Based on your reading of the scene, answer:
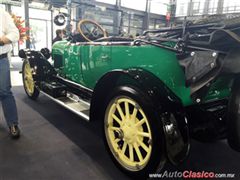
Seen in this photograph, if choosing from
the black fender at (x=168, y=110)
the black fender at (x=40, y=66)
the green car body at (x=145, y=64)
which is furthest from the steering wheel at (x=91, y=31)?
the black fender at (x=168, y=110)

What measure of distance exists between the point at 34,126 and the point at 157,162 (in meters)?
1.75

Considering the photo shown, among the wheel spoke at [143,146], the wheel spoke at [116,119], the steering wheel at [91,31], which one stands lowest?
the wheel spoke at [143,146]

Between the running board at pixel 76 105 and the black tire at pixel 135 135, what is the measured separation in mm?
400

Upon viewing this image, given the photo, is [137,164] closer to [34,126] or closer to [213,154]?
[213,154]

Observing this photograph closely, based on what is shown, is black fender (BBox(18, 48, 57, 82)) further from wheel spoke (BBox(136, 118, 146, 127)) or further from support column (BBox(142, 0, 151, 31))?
support column (BBox(142, 0, 151, 31))

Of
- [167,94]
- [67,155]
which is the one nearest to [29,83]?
[67,155]

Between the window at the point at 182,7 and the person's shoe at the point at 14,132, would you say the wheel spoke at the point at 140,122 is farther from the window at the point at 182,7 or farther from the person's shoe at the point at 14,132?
the window at the point at 182,7

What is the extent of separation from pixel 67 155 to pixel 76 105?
68 cm

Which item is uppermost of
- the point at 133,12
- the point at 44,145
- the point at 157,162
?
the point at 133,12

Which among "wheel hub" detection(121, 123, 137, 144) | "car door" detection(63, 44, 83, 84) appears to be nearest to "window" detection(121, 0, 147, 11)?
"car door" detection(63, 44, 83, 84)

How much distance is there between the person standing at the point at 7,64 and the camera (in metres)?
2.20

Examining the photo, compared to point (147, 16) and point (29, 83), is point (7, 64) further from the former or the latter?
point (147, 16)

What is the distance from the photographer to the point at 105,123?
196 cm

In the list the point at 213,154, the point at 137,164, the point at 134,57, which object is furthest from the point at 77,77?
the point at 213,154
